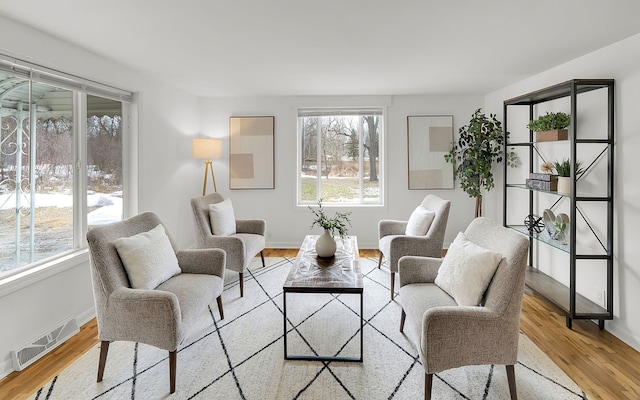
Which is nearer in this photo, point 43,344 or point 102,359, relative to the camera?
point 102,359

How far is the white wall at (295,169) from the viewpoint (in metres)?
5.30

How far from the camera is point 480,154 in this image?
185 inches

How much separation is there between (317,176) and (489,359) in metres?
4.00

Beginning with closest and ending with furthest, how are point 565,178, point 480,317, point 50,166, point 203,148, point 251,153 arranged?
point 480,317
point 50,166
point 565,178
point 203,148
point 251,153

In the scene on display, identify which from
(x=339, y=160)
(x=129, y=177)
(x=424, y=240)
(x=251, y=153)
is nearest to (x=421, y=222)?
(x=424, y=240)

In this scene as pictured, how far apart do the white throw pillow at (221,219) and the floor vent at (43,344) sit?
4.85 ft

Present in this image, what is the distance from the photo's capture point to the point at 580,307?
2.92 meters

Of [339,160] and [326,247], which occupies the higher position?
[339,160]

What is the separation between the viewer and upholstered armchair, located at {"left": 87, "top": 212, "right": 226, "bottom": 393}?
2.04 metres

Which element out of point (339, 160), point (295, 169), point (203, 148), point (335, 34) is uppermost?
point (335, 34)

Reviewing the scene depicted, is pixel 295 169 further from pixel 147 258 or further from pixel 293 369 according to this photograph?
pixel 293 369

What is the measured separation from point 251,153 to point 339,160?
138 cm

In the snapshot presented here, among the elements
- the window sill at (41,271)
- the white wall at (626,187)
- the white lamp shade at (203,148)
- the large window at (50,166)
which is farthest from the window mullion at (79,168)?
the white wall at (626,187)

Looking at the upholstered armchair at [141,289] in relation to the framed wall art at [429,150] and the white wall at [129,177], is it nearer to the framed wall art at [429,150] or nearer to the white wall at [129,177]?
the white wall at [129,177]
